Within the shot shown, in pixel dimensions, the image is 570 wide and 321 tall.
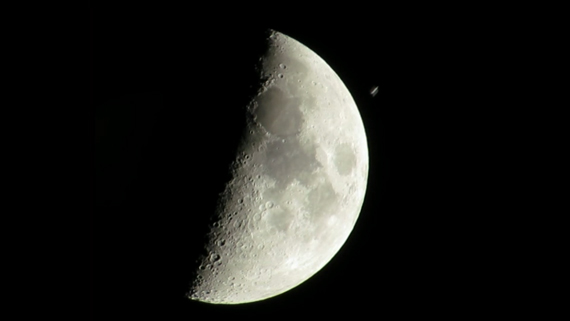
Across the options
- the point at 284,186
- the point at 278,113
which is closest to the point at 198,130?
the point at 278,113

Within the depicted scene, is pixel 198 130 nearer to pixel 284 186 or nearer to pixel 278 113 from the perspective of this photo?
pixel 278 113

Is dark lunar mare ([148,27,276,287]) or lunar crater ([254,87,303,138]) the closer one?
dark lunar mare ([148,27,276,287])

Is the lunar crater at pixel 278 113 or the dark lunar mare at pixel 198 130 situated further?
the lunar crater at pixel 278 113

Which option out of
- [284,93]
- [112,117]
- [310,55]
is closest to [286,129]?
[284,93]

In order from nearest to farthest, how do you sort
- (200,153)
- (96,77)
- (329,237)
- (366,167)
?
(200,153)
(96,77)
(329,237)
(366,167)

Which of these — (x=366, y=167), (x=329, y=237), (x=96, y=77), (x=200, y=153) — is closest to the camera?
(x=200, y=153)

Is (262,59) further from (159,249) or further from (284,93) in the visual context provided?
(159,249)

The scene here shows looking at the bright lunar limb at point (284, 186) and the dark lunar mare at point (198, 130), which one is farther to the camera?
the bright lunar limb at point (284, 186)

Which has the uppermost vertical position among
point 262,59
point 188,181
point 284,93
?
point 262,59
